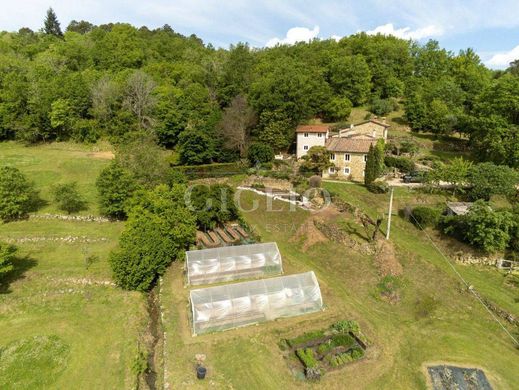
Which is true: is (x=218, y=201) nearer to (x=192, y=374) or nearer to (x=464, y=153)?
(x=192, y=374)

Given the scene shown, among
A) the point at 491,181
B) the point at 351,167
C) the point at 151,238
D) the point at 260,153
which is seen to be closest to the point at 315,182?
the point at 351,167

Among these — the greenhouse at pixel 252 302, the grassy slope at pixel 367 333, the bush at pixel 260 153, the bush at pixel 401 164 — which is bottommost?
the grassy slope at pixel 367 333

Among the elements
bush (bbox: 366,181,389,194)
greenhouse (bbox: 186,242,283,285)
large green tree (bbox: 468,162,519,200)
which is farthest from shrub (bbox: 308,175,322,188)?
large green tree (bbox: 468,162,519,200)

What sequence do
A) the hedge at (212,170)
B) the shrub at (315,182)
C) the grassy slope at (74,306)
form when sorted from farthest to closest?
the hedge at (212,170)
the shrub at (315,182)
the grassy slope at (74,306)

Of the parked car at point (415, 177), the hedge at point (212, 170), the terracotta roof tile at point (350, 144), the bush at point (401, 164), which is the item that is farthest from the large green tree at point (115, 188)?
the bush at point (401, 164)

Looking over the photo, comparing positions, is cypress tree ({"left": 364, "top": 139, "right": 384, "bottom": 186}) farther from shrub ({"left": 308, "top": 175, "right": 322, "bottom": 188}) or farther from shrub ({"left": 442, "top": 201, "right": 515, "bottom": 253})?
shrub ({"left": 442, "top": 201, "right": 515, "bottom": 253})

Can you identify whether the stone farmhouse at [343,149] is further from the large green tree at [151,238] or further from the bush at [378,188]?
the large green tree at [151,238]
